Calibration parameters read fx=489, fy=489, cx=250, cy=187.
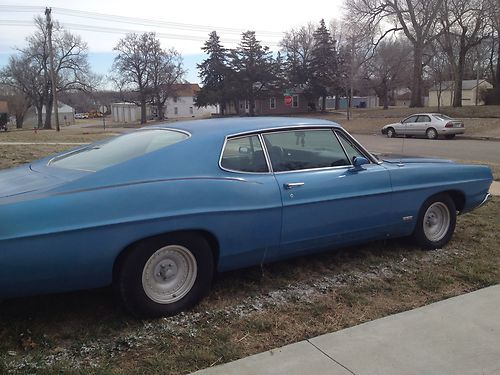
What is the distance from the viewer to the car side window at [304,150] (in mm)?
4059

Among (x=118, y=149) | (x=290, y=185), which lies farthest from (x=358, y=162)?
(x=118, y=149)

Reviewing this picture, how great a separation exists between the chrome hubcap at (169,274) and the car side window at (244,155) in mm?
752

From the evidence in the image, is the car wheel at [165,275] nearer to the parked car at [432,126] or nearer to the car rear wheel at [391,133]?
the parked car at [432,126]

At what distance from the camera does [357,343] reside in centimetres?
316

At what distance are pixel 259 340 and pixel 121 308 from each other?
1042 millimetres

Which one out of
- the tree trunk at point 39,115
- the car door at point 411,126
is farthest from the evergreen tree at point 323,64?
the tree trunk at point 39,115

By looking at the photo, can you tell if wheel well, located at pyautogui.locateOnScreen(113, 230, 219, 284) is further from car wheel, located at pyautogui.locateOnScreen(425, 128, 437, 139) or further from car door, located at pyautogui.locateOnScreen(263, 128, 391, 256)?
car wheel, located at pyautogui.locateOnScreen(425, 128, 437, 139)

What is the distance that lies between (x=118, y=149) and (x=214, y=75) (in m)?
58.9

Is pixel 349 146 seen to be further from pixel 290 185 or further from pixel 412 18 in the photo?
pixel 412 18

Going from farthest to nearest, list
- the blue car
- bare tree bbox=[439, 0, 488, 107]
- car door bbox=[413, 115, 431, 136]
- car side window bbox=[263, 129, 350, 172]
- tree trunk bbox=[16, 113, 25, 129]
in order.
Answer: tree trunk bbox=[16, 113, 25, 129], bare tree bbox=[439, 0, 488, 107], car door bbox=[413, 115, 431, 136], car side window bbox=[263, 129, 350, 172], the blue car

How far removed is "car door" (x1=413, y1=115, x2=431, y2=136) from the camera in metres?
25.7

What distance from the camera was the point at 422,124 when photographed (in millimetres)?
25906

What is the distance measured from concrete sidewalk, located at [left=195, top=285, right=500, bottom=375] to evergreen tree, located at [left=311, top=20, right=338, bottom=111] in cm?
5703

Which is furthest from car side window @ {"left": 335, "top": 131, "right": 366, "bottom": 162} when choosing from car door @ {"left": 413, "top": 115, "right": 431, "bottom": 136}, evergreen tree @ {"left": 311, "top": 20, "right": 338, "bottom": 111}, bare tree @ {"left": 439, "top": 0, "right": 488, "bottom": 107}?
evergreen tree @ {"left": 311, "top": 20, "right": 338, "bottom": 111}
